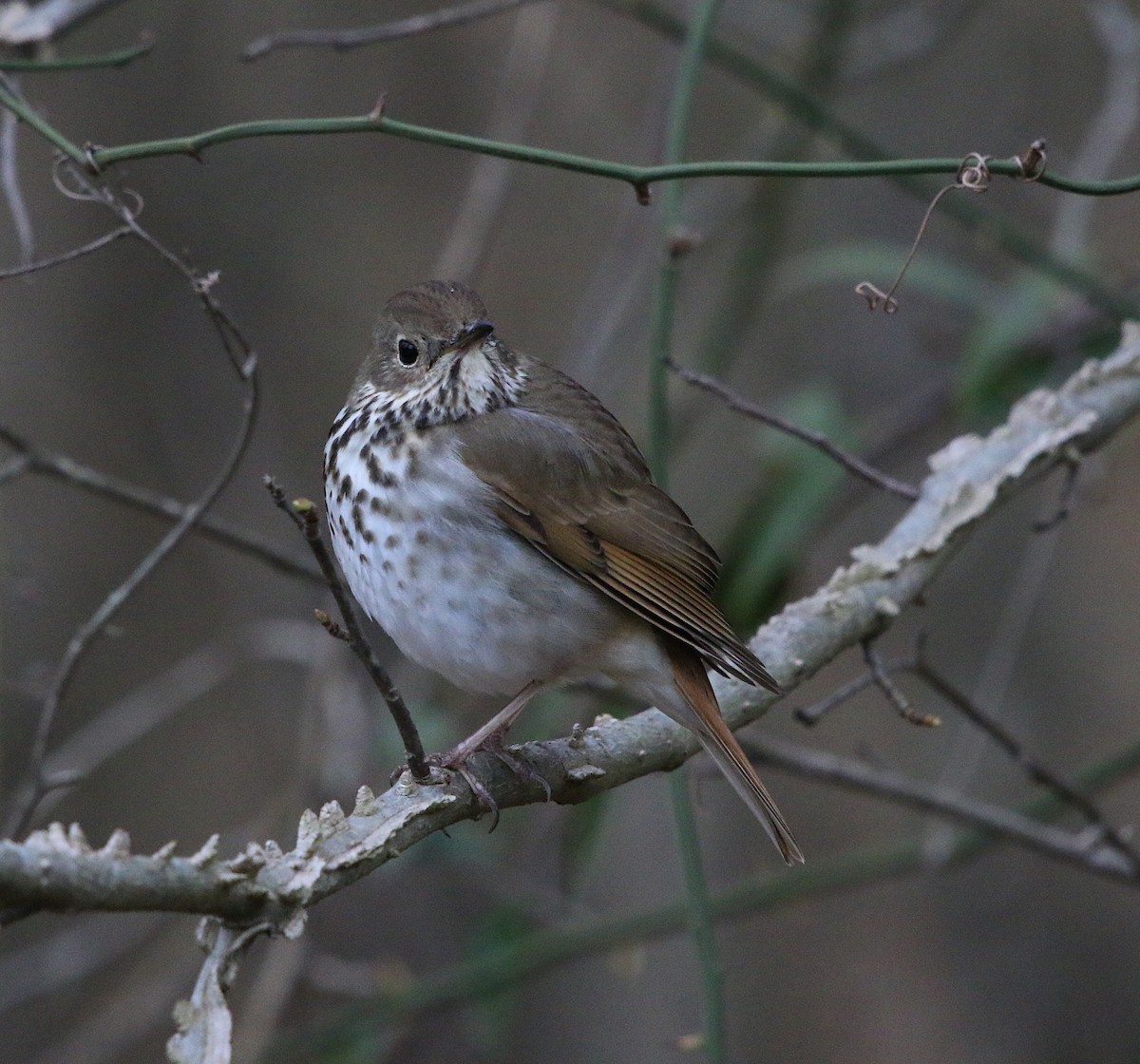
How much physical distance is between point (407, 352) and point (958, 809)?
179 cm

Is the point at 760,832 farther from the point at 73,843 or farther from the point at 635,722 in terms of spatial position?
the point at 73,843

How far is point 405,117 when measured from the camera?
695 cm

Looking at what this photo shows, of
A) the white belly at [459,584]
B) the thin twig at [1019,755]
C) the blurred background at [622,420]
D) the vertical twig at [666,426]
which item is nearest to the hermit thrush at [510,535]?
the white belly at [459,584]

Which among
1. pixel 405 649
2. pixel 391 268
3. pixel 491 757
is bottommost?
pixel 491 757

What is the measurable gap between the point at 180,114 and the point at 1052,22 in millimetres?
3587

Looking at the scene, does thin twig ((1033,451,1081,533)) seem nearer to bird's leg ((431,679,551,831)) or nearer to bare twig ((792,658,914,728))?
bare twig ((792,658,914,728))

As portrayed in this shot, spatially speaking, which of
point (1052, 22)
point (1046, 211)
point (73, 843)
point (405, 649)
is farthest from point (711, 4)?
point (1052, 22)

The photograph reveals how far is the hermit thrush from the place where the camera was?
3100 mm

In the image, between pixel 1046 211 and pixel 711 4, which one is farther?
pixel 1046 211

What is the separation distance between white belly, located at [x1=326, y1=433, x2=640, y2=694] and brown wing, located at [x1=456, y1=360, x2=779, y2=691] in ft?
0.15

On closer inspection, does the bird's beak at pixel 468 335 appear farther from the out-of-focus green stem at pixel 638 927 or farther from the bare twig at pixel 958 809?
the out-of-focus green stem at pixel 638 927

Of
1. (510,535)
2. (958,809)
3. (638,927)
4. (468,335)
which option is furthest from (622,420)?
(510,535)

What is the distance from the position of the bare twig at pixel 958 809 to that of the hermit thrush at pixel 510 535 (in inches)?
29.8

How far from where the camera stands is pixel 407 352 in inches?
135
